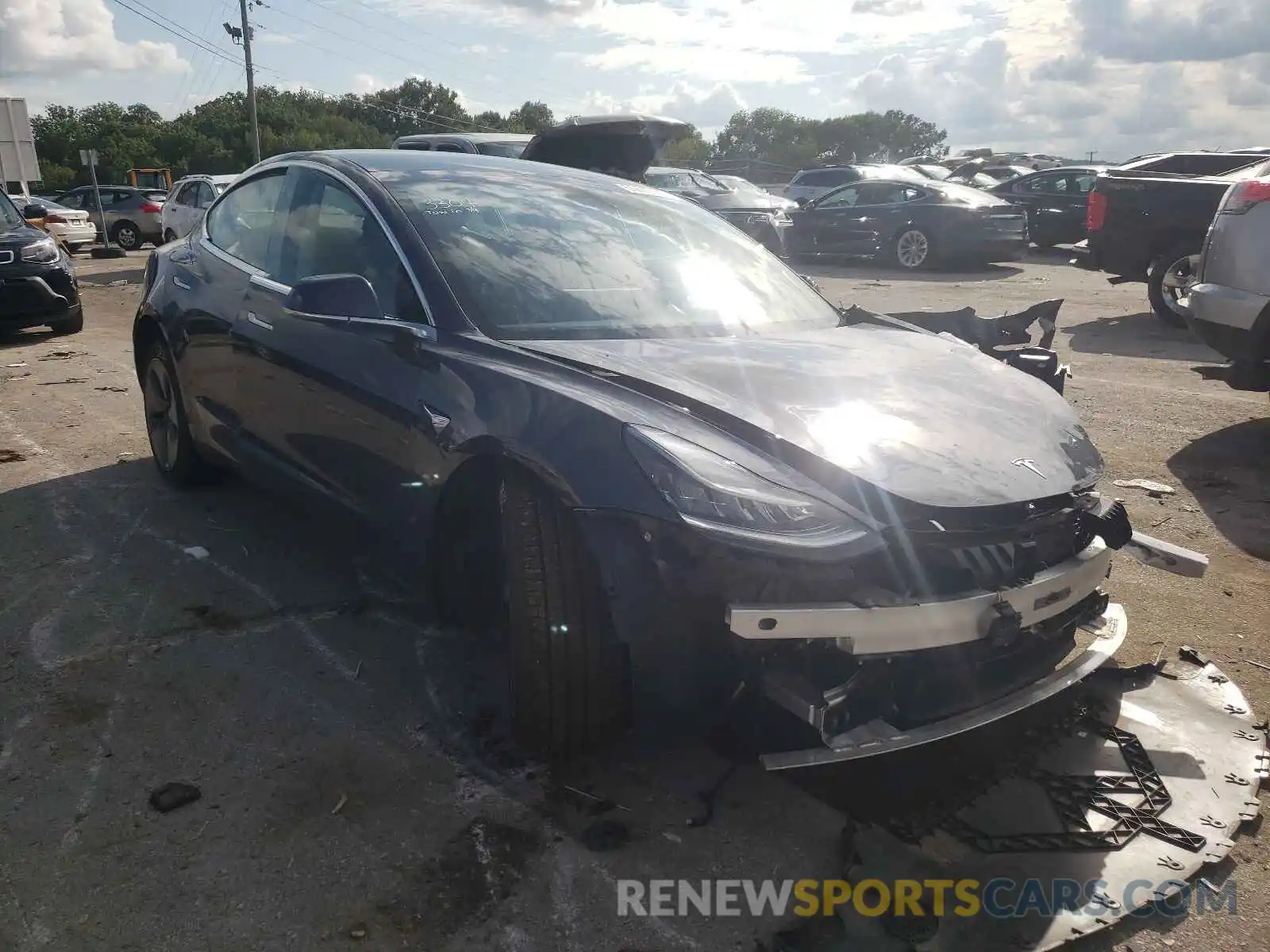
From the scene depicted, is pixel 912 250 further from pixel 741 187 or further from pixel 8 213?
pixel 8 213

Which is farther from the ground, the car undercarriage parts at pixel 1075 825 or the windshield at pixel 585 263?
the windshield at pixel 585 263

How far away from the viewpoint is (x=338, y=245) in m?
3.54

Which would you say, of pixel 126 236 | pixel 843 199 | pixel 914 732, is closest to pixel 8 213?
pixel 914 732

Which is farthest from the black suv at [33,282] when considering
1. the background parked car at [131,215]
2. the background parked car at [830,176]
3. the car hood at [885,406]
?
the background parked car at [131,215]

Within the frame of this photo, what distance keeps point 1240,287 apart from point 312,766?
18.3ft

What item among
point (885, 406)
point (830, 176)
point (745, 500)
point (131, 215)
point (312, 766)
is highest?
point (830, 176)

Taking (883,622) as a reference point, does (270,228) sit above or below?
above

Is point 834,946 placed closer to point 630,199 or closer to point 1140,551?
point 1140,551

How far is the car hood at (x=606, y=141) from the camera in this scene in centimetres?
700

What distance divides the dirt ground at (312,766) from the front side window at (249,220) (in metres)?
1.18

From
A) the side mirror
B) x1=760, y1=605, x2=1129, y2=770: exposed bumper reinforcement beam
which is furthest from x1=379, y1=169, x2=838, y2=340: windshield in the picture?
x1=760, y1=605, x2=1129, y2=770: exposed bumper reinforcement beam

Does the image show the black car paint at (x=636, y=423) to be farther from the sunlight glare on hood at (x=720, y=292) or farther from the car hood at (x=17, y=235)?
the car hood at (x=17, y=235)

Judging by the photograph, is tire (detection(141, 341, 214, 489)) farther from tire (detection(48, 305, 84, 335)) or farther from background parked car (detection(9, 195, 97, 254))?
background parked car (detection(9, 195, 97, 254))

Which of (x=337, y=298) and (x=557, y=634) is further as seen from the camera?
(x=337, y=298)
